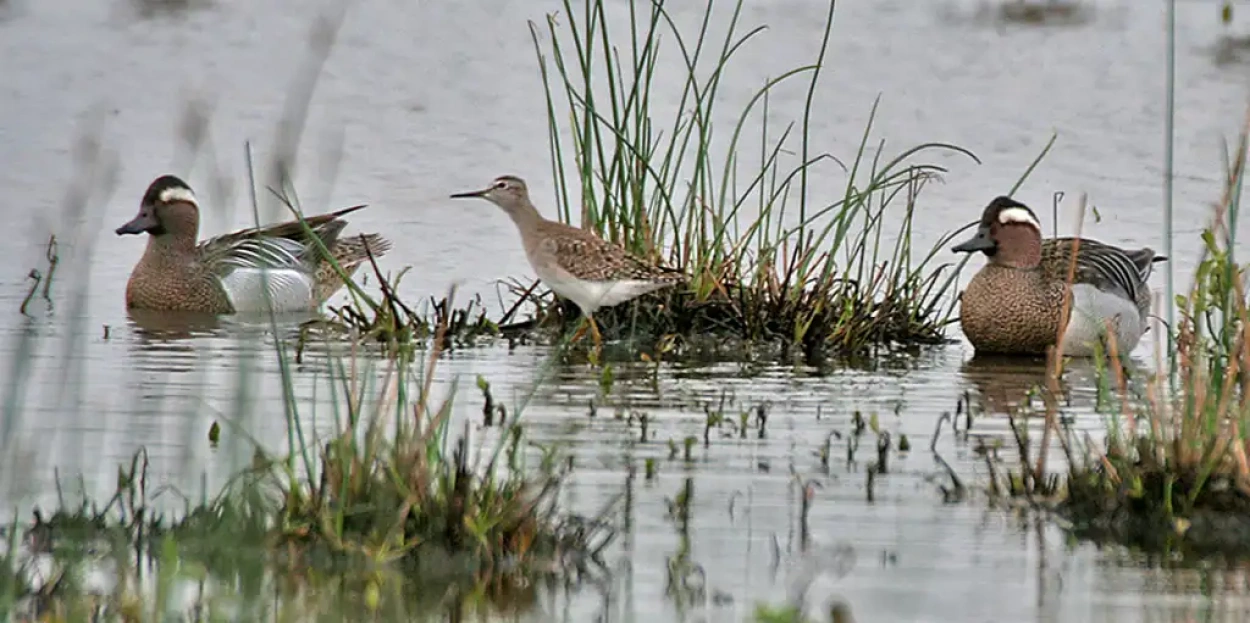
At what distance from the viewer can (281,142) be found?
4363 mm

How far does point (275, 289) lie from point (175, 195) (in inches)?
45.4

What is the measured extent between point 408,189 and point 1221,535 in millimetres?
9582

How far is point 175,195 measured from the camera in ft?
42.0

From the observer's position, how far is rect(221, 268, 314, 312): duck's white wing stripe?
12.0 m

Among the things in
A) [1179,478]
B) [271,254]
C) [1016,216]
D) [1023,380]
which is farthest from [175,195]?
[1179,478]

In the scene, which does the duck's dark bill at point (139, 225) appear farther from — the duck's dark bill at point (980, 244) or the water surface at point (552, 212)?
the duck's dark bill at point (980, 244)

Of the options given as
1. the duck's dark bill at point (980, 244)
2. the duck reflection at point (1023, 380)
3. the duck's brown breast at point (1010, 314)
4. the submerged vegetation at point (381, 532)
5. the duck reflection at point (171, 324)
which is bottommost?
the submerged vegetation at point (381, 532)

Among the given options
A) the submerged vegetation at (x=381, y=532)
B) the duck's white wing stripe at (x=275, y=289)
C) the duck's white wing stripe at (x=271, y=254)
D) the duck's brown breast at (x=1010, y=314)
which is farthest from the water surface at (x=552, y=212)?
the duck's white wing stripe at (x=275, y=289)

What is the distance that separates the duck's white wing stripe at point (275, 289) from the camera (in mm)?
12031

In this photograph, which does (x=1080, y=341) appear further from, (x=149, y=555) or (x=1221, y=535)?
(x=149, y=555)

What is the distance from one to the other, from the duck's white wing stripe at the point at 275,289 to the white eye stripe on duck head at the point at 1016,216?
12.2 ft

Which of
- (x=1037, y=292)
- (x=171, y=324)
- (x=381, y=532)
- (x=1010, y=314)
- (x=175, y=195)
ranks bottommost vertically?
(x=381, y=532)

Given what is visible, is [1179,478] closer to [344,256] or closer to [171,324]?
[171,324]

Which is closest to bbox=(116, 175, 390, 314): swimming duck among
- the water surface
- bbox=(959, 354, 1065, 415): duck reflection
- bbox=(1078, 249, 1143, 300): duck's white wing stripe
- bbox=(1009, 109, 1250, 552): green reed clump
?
the water surface
